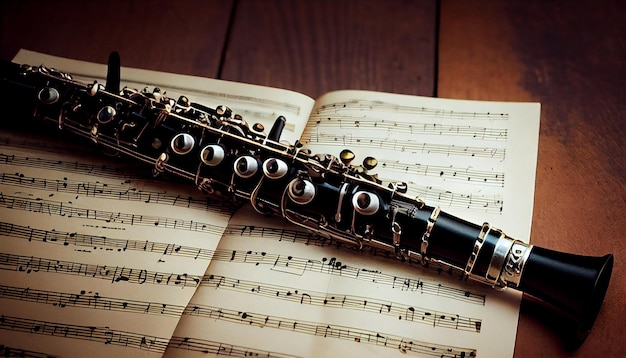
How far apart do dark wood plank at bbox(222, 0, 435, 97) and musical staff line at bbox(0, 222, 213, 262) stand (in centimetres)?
49

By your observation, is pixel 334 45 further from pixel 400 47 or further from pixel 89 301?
pixel 89 301

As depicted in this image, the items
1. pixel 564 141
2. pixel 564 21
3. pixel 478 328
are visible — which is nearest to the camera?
pixel 478 328

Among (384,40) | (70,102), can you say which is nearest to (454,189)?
(384,40)

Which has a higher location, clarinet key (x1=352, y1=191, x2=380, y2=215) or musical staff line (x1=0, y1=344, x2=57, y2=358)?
clarinet key (x1=352, y1=191, x2=380, y2=215)

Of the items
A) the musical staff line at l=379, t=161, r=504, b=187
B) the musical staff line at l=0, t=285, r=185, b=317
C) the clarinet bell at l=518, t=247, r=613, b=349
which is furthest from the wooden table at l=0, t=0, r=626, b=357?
the musical staff line at l=0, t=285, r=185, b=317

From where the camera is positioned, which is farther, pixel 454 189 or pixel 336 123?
pixel 336 123

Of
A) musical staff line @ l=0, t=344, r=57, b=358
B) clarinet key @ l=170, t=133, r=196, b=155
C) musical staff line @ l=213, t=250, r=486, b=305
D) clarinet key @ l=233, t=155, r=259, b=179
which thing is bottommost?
musical staff line @ l=0, t=344, r=57, b=358

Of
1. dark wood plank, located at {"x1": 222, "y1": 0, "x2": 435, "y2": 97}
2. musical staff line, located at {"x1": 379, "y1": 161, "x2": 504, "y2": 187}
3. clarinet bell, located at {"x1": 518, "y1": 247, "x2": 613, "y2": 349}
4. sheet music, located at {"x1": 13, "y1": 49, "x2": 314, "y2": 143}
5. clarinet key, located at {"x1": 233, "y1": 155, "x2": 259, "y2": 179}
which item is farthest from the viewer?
dark wood plank, located at {"x1": 222, "y1": 0, "x2": 435, "y2": 97}

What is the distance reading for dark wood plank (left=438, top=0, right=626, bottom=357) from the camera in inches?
40.9

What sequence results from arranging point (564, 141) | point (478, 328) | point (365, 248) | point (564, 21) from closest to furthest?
point (478, 328), point (365, 248), point (564, 141), point (564, 21)

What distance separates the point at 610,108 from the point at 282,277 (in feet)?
2.71

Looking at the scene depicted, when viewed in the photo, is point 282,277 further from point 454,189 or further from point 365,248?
point 454,189

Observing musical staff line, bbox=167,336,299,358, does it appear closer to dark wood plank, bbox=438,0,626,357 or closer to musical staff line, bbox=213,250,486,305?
musical staff line, bbox=213,250,486,305

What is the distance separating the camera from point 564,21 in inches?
59.0
